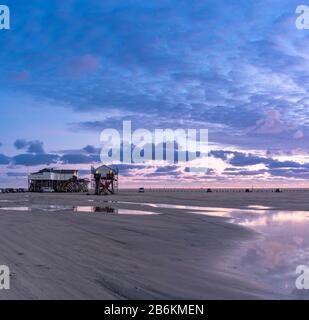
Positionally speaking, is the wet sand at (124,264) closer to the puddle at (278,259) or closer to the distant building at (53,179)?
the puddle at (278,259)

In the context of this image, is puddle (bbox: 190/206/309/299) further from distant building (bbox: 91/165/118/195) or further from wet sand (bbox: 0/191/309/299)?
distant building (bbox: 91/165/118/195)

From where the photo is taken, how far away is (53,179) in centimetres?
14412

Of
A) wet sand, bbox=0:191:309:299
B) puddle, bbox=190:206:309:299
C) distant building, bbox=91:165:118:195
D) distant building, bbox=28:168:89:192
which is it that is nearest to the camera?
wet sand, bbox=0:191:309:299

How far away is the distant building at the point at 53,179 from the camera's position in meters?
140

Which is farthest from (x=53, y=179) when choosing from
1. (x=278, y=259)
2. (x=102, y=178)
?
(x=278, y=259)

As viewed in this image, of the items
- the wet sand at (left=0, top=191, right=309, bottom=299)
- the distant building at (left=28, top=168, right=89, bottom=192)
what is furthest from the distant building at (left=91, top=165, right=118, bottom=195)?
the wet sand at (left=0, top=191, right=309, bottom=299)

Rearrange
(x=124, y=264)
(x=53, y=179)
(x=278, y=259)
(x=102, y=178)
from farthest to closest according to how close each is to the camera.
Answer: (x=53, y=179) → (x=102, y=178) → (x=278, y=259) → (x=124, y=264)

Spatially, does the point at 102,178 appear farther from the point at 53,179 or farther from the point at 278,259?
the point at 278,259

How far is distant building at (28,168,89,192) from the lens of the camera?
140 meters

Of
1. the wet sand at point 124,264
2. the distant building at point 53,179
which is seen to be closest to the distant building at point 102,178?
the distant building at point 53,179

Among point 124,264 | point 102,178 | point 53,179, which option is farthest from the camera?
point 53,179
